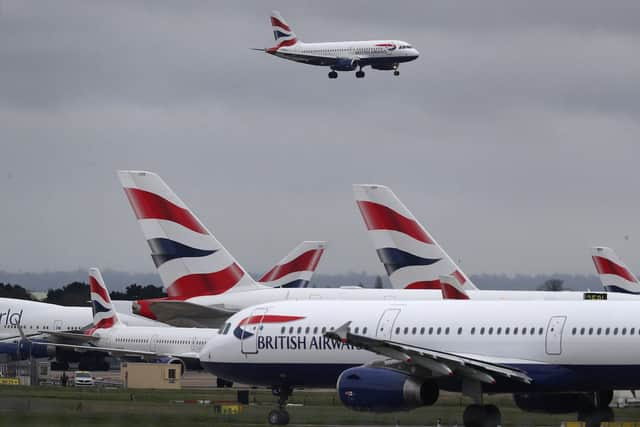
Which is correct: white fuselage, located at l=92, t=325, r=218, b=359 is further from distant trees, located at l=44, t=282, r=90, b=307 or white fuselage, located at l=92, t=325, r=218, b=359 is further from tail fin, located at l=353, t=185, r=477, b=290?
distant trees, located at l=44, t=282, r=90, b=307

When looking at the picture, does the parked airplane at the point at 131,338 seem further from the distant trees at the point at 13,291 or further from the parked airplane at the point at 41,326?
the distant trees at the point at 13,291

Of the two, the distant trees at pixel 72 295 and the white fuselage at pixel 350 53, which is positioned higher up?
the white fuselage at pixel 350 53

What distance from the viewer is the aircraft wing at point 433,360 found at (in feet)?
111

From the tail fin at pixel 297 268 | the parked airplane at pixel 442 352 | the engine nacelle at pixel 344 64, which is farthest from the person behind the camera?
the engine nacelle at pixel 344 64

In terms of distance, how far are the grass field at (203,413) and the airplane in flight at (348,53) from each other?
4509 centimetres

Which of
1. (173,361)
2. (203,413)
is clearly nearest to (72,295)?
(173,361)

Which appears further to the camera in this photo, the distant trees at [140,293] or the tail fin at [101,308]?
the distant trees at [140,293]

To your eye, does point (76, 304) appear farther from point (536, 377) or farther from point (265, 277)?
point (536, 377)

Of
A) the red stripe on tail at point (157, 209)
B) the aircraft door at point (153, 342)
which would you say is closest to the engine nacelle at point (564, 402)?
the red stripe on tail at point (157, 209)

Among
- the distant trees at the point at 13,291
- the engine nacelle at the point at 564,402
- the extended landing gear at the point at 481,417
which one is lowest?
the extended landing gear at the point at 481,417

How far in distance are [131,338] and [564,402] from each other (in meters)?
56.1

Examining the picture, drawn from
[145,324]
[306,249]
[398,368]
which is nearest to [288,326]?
[398,368]

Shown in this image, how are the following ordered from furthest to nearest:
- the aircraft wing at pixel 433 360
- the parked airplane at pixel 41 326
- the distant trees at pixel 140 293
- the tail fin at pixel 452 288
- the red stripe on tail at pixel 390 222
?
the distant trees at pixel 140 293 → the parked airplane at pixel 41 326 → the red stripe on tail at pixel 390 222 → the tail fin at pixel 452 288 → the aircraft wing at pixel 433 360

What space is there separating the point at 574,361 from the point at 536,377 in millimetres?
1140
